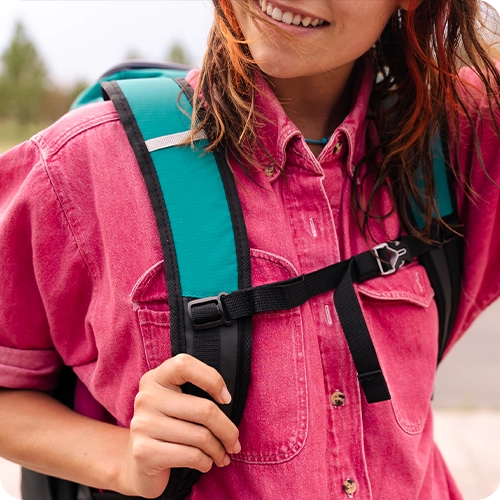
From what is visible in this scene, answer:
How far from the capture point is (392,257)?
1.16 m

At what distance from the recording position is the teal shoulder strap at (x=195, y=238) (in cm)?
96

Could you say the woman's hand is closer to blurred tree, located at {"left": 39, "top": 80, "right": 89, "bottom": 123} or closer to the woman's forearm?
the woman's forearm

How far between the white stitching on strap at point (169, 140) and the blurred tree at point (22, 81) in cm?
3768

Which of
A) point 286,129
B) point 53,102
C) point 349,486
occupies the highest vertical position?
point 286,129

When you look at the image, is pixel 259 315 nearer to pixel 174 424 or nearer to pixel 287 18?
pixel 174 424

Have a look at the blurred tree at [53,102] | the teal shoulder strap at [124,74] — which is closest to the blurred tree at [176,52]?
the blurred tree at [53,102]

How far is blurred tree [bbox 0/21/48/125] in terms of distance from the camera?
35219 millimetres

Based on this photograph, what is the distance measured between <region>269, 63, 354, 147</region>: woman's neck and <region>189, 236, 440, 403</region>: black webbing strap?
0.99ft

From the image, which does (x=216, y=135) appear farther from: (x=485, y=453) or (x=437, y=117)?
(x=485, y=453)

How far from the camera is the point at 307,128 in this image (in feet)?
4.15

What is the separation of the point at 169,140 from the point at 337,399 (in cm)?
53

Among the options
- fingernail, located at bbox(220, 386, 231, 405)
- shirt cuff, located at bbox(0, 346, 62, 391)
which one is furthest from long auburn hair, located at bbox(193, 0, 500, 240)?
shirt cuff, located at bbox(0, 346, 62, 391)

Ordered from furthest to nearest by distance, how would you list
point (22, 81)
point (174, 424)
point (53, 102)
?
point (53, 102), point (22, 81), point (174, 424)

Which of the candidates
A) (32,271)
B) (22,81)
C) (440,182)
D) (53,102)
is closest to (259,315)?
(32,271)
